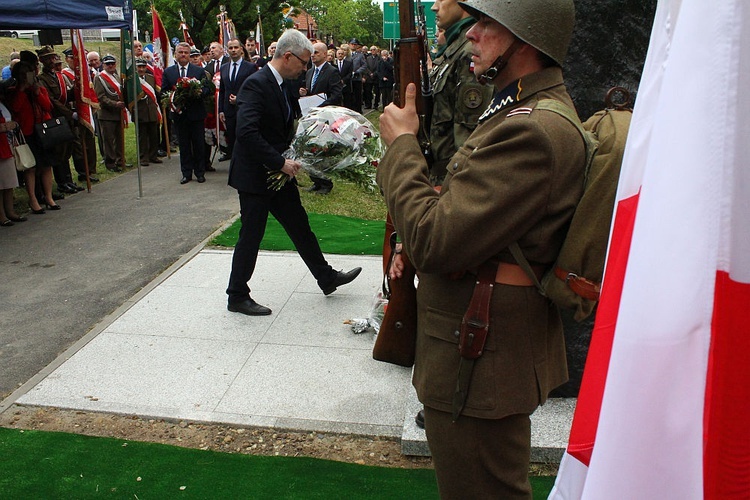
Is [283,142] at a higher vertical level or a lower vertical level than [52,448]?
higher

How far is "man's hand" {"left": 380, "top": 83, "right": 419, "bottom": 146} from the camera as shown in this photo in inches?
81.4

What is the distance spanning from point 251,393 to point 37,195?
22.2ft

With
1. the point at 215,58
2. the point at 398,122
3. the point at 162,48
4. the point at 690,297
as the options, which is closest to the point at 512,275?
the point at 398,122

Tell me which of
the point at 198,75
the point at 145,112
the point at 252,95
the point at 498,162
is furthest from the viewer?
the point at 145,112

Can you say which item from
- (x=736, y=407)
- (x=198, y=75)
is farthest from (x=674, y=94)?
(x=198, y=75)

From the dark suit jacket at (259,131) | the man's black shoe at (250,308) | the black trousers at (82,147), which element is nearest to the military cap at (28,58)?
the black trousers at (82,147)

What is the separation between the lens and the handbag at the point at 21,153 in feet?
28.8

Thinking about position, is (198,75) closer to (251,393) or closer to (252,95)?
(252,95)

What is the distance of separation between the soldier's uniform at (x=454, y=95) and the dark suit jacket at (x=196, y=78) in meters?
8.40

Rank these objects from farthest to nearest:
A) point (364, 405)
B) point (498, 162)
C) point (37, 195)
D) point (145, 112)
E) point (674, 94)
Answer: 1. point (145, 112)
2. point (37, 195)
3. point (364, 405)
4. point (498, 162)
5. point (674, 94)

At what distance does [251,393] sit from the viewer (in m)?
4.38

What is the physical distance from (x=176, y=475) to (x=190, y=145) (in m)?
8.75

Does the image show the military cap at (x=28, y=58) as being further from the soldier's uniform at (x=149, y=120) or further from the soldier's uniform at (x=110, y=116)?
the soldier's uniform at (x=149, y=120)

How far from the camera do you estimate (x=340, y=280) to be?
595cm
